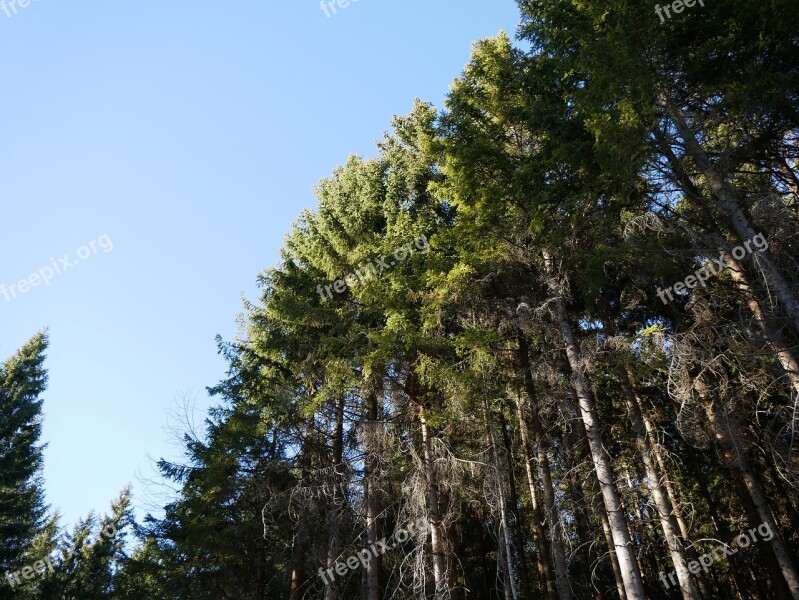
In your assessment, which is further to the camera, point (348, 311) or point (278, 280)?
point (278, 280)

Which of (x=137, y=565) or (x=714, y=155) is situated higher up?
(x=714, y=155)

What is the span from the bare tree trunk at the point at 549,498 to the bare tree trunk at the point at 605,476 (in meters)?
1.37

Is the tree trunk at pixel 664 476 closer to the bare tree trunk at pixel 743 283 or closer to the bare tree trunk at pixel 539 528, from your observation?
the bare tree trunk at pixel 743 283

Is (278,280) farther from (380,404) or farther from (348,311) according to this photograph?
(380,404)

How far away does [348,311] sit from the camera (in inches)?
464

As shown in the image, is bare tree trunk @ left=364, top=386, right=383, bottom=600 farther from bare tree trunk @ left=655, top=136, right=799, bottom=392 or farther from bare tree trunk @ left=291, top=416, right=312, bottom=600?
bare tree trunk @ left=655, top=136, right=799, bottom=392

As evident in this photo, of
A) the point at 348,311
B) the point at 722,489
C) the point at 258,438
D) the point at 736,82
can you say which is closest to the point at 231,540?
the point at 258,438

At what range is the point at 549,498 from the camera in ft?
31.0

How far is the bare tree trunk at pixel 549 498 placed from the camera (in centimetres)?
883

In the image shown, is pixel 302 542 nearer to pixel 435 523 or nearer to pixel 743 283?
pixel 435 523

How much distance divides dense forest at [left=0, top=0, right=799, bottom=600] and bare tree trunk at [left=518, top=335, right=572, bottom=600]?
6cm

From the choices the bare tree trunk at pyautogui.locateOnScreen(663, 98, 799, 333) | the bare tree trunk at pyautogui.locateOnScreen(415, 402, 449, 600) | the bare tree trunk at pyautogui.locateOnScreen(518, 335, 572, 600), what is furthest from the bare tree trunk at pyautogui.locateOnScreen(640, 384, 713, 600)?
the bare tree trunk at pyautogui.locateOnScreen(415, 402, 449, 600)

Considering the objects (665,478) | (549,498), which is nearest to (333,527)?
(549,498)

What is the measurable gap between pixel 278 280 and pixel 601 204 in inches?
345
